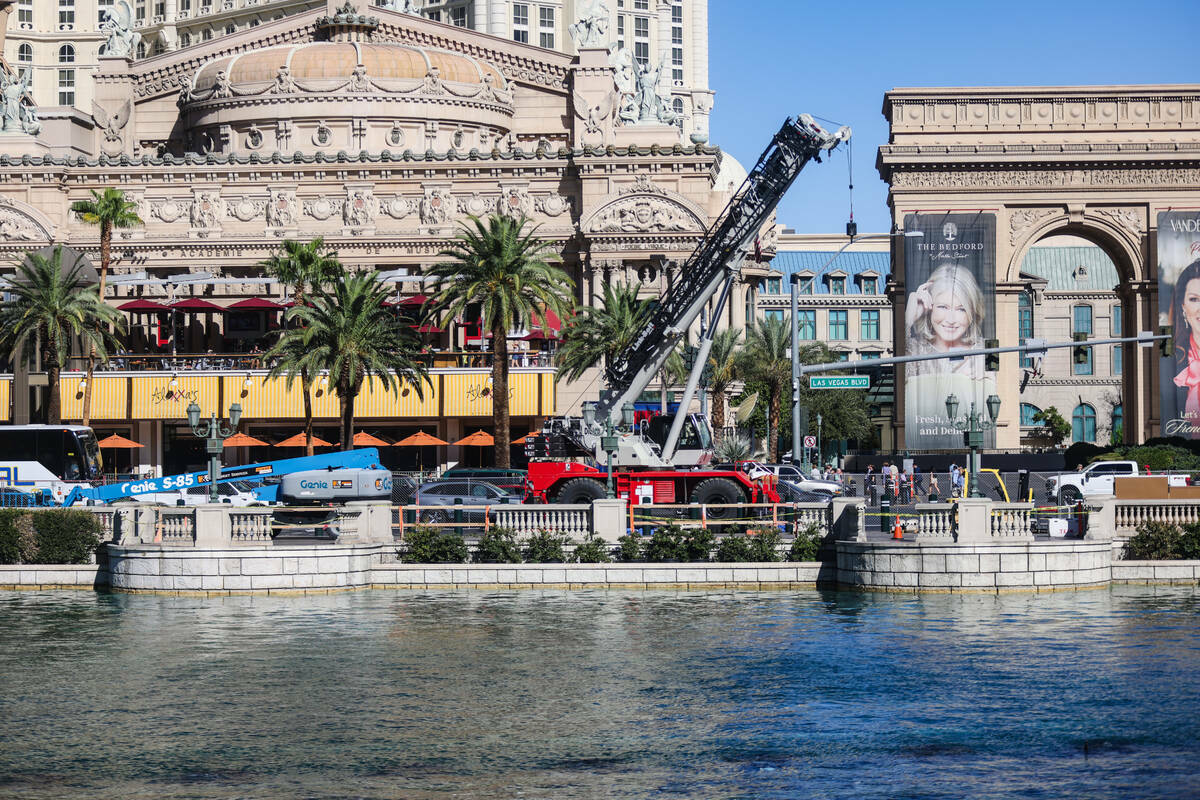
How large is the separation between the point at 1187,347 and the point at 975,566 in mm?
49063

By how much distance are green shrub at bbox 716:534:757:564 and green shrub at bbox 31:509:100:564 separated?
1682cm

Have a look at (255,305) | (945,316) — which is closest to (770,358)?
(945,316)

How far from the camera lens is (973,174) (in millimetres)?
87000

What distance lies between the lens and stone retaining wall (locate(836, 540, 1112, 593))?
129 feet

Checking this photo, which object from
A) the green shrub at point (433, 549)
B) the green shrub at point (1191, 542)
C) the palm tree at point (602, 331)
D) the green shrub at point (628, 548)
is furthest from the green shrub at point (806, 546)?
the palm tree at point (602, 331)

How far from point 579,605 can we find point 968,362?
49077 mm

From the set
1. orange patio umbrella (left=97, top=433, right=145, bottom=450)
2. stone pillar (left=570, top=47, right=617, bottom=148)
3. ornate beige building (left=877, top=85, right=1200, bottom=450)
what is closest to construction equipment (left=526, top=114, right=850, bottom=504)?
orange patio umbrella (left=97, top=433, right=145, bottom=450)

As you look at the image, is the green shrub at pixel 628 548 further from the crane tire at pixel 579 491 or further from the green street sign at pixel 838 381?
the green street sign at pixel 838 381

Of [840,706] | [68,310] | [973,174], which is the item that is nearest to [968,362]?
[973,174]

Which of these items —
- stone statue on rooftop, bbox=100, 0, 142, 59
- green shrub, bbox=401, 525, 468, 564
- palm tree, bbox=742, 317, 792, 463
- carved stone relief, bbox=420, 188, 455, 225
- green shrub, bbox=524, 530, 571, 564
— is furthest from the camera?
stone statue on rooftop, bbox=100, 0, 142, 59

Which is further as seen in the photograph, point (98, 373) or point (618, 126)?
point (618, 126)

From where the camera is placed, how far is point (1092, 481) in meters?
57.1

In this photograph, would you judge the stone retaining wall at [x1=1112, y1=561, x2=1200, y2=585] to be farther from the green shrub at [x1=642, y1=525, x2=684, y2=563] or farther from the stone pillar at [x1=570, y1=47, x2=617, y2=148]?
the stone pillar at [x1=570, y1=47, x2=617, y2=148]

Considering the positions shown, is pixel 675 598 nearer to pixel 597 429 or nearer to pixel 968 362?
pixel 597 429
